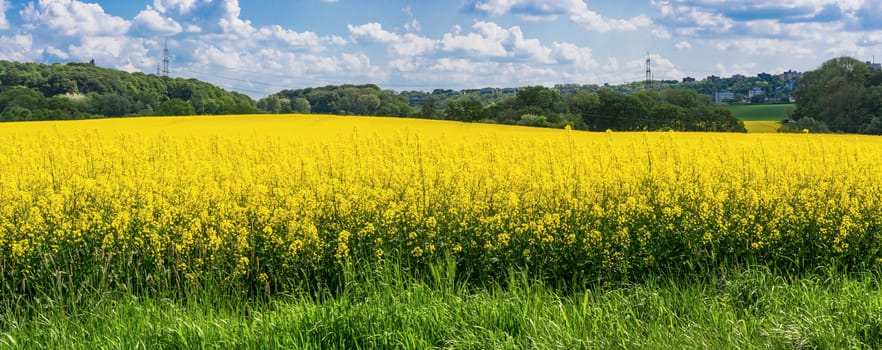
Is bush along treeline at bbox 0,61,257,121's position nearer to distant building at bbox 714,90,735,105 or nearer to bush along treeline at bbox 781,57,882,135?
bush along treeline at bbox 781,57,882,135

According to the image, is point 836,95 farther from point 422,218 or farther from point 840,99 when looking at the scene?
point 422,218

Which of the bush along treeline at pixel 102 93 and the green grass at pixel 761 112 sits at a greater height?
the bush along treeline at pixel 102 93

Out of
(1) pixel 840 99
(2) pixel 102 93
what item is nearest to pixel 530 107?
(1) pixel 840 99

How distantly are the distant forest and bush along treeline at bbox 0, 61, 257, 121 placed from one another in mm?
81

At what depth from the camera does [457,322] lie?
507 centimetres

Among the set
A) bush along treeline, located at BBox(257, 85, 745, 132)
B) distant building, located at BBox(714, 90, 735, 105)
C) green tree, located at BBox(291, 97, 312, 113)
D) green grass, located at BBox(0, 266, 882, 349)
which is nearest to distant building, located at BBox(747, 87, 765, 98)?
distant building, located at BBox(714, 90, 735, 105)

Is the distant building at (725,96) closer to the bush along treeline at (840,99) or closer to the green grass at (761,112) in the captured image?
the green grass at (761,112)

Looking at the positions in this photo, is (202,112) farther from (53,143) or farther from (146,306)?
(146,306)

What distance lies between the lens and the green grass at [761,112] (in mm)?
74312

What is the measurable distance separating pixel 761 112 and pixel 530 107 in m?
38.2

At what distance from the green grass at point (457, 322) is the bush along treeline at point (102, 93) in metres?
35.4

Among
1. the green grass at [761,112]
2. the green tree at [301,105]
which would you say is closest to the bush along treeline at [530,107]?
the green tree at [301,105]

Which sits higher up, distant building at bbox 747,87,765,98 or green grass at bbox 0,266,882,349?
distant building at bbox 747,87,765,98

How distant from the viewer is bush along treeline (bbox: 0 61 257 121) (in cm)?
4138
